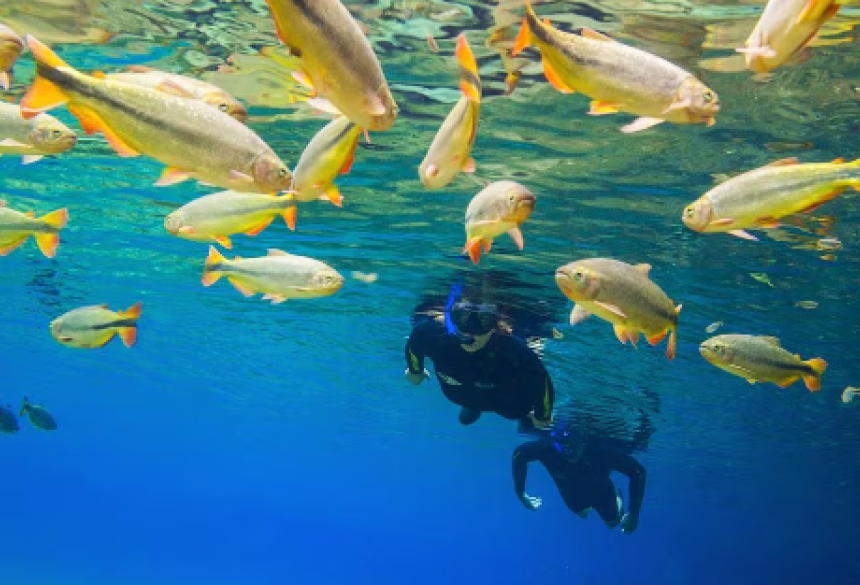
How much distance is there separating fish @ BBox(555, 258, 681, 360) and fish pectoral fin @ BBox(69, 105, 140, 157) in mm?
2926

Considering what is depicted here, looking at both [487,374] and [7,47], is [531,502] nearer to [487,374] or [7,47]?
[487,374]

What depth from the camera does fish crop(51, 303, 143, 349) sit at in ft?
22.3

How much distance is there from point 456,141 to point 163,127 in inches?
62.1

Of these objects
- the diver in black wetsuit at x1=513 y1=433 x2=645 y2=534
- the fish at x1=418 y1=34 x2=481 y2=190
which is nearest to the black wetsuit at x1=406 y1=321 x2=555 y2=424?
the diver in black wetsuit at x1=513 y1=433 x2=645 y2=534

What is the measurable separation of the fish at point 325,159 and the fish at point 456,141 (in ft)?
1.50

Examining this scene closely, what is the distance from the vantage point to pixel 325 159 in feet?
11.7

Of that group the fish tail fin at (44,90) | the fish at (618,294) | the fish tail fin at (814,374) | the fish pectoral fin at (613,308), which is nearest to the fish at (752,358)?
the fish tail fin at (814,374)

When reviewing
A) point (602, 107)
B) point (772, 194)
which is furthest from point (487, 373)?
point (602, 107)

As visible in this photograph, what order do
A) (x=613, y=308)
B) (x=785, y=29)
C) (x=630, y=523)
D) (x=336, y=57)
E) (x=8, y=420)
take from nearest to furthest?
(x=336, y=57) < (x=785, y=29) < (x=613, y=308) < (x=8, y=420) < (x=630, y=523)

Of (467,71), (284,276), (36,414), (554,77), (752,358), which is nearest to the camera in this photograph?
(467,71)

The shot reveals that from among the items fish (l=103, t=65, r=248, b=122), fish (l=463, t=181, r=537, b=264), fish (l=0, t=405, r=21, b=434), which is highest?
fish (l=103, t=65, r=248, b=122)

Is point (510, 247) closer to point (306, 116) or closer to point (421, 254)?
point (421, 254)

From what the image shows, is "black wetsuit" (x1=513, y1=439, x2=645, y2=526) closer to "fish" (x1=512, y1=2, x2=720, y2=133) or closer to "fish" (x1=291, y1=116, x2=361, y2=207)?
"fish" (x1=291, y1=116, x2=361, y2=207)

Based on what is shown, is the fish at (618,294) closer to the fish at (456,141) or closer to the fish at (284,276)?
the fish at (456,141)
